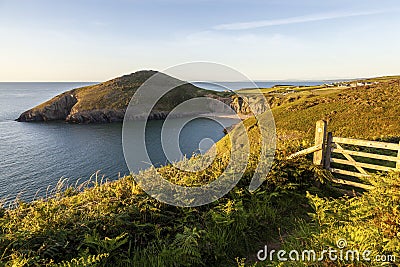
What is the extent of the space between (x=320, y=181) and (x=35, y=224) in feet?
25.7

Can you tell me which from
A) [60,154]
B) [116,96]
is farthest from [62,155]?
[116,96]

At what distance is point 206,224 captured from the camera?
593 centimetres

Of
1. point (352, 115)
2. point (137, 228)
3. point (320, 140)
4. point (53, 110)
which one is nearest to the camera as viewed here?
point (137, 228)

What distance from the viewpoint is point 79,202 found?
6043mm

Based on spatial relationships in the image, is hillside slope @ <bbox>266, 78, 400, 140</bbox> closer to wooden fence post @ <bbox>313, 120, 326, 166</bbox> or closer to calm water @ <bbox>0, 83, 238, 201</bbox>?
calm water @ <bbox>0, 83, 238, 201</bbox>

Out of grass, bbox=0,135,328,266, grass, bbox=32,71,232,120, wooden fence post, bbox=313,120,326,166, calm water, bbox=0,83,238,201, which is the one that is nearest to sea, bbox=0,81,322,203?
calm water, bbox=0,83,238,201

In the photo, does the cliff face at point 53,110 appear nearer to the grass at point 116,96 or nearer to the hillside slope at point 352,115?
the grass at point 116,96

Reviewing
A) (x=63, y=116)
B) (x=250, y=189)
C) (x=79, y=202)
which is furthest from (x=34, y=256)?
(x=63, y=116)

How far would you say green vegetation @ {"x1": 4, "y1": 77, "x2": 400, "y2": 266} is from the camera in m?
4.34

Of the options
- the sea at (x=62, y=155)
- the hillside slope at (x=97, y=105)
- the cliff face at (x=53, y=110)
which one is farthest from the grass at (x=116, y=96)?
the sea at (x=62, y=155)

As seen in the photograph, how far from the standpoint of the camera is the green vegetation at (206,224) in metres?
4.34

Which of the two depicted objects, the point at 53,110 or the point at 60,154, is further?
the point at 53,110

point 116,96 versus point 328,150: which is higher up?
point 116,96

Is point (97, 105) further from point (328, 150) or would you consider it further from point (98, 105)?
point (328, 150)
